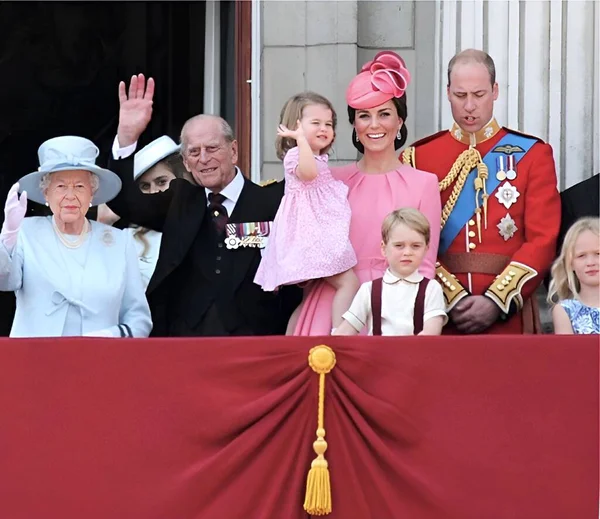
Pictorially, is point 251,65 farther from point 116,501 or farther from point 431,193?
point 116,501

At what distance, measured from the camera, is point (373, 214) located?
6.35 meters

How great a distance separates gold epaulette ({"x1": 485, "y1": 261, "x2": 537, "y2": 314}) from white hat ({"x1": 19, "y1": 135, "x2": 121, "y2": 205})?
1.41 metres

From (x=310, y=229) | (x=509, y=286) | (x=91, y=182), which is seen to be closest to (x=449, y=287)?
(x=509, y=286)

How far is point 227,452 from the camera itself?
19.0 feet

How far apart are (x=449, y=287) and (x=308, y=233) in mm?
570

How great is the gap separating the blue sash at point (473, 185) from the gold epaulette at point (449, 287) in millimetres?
148

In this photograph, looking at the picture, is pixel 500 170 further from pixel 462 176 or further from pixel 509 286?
pixel 509 286

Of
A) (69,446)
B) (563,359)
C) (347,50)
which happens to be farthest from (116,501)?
(347,50)

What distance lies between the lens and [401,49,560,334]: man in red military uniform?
635 centimetres

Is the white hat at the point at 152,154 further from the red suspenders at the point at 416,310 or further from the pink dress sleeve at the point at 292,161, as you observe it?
the red suspenders at the point at 416,310

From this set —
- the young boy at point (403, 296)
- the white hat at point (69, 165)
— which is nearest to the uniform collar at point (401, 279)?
the young boy at point (403, 296)

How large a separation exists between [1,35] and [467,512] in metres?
3.89

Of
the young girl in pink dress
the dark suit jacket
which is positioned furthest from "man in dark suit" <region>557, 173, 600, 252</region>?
the dark suit jacket

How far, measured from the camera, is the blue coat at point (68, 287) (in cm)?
622
